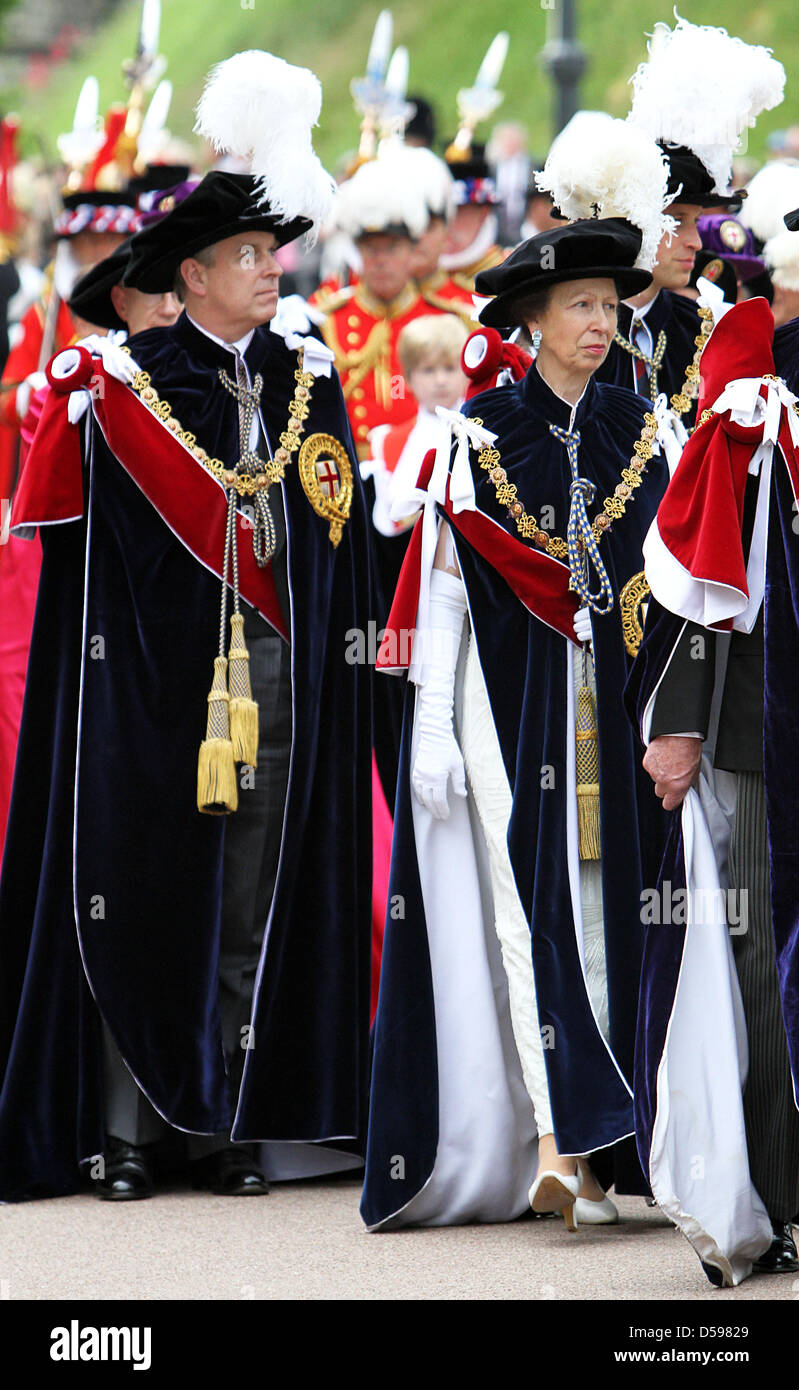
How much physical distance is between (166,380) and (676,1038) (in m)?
2.46

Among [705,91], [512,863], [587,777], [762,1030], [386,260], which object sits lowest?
[762,1030]

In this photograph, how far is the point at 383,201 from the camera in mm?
9469

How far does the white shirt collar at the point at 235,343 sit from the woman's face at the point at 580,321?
0.97 meters

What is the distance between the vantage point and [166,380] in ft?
20.8

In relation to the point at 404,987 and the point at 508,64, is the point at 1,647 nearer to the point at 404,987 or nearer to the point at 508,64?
the point at 404,987

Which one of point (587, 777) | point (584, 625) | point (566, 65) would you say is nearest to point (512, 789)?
point (587, 777)

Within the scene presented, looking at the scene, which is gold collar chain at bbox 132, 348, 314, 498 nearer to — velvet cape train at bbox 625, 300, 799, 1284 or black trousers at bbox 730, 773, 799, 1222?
velvet cape train at bbox 625, 300, 799, 1284

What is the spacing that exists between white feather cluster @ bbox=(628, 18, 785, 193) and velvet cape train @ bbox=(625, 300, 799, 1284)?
6.38 ft

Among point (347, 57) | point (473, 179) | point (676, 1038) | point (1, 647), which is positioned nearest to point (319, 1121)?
point (676, 1038)

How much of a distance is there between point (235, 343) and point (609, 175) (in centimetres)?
114

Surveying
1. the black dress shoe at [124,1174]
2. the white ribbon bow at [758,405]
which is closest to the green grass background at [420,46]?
the black dress shoe at [124,1174]

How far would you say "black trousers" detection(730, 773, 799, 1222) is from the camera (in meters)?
4.72

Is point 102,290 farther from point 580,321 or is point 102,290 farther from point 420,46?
point 420,46

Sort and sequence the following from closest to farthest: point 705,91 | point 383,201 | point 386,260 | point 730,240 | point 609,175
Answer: point 609,175 < point 705,91 < point 730,240 < point 383,201 < point 386,260
